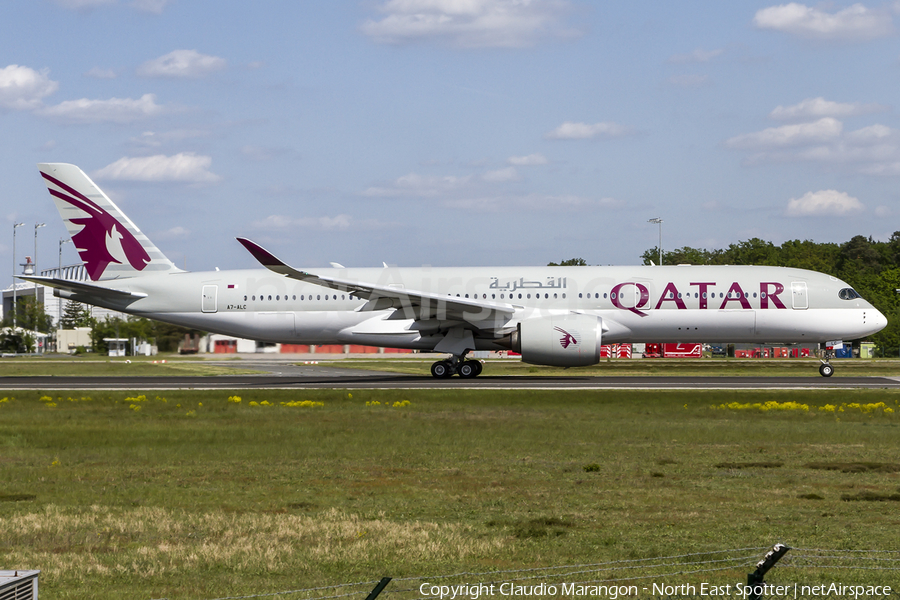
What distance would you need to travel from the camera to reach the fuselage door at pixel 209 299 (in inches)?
1471

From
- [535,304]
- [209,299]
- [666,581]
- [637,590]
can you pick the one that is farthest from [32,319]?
[637,590]

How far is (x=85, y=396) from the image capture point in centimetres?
2841

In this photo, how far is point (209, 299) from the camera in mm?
37406

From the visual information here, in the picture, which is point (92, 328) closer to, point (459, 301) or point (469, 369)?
point (469, 369)

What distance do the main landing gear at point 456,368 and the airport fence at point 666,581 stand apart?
2673 cm

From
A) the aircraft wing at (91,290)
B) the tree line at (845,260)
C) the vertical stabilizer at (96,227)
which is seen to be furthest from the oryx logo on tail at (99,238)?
the tree line at (845,260)

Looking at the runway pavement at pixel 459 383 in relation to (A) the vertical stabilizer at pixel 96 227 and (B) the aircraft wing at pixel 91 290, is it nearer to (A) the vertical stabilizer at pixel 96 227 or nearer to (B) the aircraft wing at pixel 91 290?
(B) the aircraft wing at pixel 91 290

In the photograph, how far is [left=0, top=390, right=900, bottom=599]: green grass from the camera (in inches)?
352

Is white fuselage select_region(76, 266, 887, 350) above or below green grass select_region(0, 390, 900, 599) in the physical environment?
above

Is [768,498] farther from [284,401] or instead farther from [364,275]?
[364,275]

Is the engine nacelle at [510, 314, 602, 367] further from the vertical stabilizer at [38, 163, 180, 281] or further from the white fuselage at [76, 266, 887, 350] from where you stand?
the vertical stabilizer at [38, 163, 180, 281]

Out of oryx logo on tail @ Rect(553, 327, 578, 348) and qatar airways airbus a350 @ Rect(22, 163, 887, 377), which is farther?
qatar airways airbus a350 @ Rect(22, 163, 887, 377)

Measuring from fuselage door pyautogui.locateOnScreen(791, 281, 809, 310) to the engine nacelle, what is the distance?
7.57 meters

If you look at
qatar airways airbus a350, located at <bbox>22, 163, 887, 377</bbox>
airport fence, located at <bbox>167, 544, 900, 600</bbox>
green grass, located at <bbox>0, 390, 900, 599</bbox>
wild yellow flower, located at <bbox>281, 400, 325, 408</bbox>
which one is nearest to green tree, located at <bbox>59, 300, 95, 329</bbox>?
qatar airways airbus a350, located at <bbox>22, 163, 887, 377</bbox>
